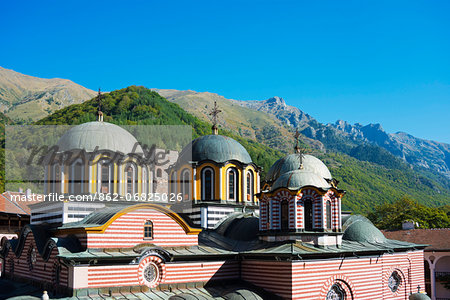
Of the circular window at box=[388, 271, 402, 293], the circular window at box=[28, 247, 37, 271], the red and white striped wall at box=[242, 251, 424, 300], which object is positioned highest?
the circular window at box=[28, 247, 37, 271]

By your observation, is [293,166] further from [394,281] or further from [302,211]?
[394,281]

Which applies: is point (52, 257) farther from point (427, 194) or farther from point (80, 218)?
point (427, 194)

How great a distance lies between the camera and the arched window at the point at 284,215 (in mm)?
23562

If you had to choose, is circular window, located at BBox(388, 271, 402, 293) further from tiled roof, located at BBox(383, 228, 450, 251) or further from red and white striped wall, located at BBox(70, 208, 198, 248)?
red and white striped wall, located at BBox(70, 208, 198, 248)

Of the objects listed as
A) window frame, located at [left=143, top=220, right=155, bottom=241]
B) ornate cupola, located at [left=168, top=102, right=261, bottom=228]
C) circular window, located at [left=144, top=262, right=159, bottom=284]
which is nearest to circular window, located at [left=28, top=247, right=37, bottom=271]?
window frame, located at [left=143, top=220, right=155, bottom=241]

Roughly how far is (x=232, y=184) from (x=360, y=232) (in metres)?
8.34

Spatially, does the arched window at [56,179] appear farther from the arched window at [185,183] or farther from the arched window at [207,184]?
the arched window at [207,184]

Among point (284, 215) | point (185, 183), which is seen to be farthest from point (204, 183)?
point (284, 215)

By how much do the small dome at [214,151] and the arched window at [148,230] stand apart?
26.2 feet

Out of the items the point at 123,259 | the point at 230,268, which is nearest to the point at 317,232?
the point at 230,268

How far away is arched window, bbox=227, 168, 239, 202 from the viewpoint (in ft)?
94.0

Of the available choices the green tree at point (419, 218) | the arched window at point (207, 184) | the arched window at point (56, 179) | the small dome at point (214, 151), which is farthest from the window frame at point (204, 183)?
the green tree at point (419, 218)

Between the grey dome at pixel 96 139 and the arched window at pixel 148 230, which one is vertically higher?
the grey dome at pixel 96 139

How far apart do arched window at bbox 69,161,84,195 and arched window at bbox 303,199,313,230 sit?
1189cm
